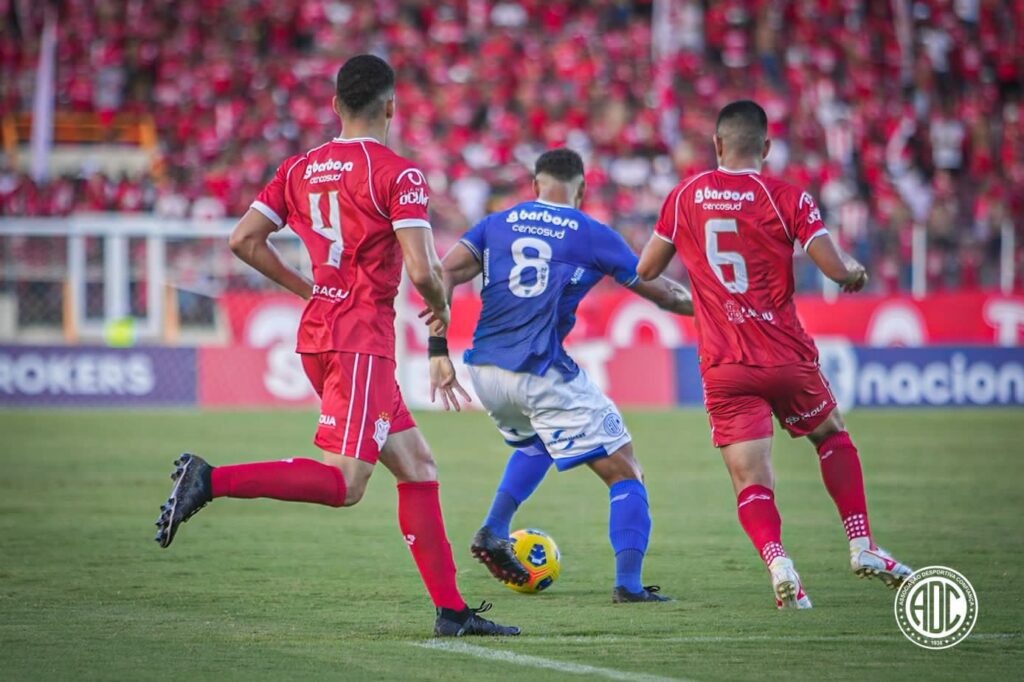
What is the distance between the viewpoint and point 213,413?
20.0 m

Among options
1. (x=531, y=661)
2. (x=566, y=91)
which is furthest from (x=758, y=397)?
(x=566, y=91)

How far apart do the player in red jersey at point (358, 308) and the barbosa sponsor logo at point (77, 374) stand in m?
14.5

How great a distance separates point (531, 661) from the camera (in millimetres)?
5961

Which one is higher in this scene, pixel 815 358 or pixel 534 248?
pixel 534 248

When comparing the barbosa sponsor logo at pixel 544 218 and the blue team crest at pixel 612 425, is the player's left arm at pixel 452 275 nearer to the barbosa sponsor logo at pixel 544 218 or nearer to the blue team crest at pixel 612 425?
the barbosa sponsor logo at pixel 544 218

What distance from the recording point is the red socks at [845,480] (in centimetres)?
732

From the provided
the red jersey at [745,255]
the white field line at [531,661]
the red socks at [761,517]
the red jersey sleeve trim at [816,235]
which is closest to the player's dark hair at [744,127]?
the red jersey at [745,255]

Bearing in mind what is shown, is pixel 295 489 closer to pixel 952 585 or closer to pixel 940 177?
pixel 952 585

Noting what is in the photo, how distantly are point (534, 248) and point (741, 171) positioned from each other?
3.94ft

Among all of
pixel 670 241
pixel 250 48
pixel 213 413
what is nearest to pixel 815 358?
pixel 670 241

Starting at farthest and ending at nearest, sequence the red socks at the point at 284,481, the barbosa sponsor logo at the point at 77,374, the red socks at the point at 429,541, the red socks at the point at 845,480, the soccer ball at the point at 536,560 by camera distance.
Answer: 1. the barbosa sponsor logo at the point at 77,374
2. the soccer ball at the point at 536,560
3. the red socks at the point at 845,480
4. the red socks at the point at 429,541
5. the red socks at the point at 284,481

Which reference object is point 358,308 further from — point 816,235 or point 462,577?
point 462,577

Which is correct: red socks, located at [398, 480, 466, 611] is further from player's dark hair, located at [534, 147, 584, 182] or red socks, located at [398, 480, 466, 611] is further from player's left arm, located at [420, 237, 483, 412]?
player's dark hair, located at [534, 147, 584, 182]

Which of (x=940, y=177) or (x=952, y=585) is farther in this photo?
(x=940, y=177)
